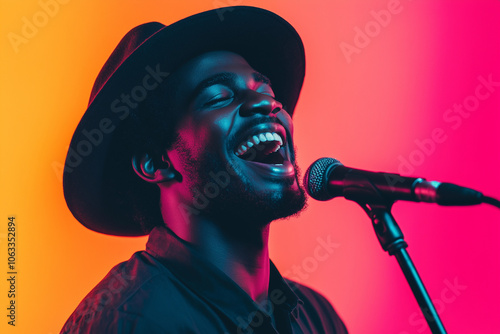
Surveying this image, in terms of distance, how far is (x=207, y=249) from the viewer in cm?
166

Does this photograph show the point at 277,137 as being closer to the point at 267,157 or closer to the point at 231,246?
the point at 267,157

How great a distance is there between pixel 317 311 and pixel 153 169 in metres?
0.87

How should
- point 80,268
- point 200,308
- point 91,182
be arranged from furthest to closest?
point 80,268 < point 91,182 < point 200,308

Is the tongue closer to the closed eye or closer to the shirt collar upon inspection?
the closed eye

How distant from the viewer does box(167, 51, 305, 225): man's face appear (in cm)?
165

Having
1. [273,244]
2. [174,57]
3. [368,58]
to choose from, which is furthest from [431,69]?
[174,57]

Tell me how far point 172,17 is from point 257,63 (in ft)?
1.47

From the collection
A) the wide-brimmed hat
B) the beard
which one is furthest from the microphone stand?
the wide-brimmed hat

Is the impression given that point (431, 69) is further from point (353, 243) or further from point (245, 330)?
point (245, 330)

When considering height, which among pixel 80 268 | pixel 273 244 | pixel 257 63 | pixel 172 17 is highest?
pixel 172 17

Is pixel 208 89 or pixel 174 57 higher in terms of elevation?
pixel 174 57

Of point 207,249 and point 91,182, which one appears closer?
point 207,249

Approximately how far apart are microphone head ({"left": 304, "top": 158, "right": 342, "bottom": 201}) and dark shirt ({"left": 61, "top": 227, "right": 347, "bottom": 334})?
0.45m

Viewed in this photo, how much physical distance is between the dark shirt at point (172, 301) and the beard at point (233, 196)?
6.0 inches
